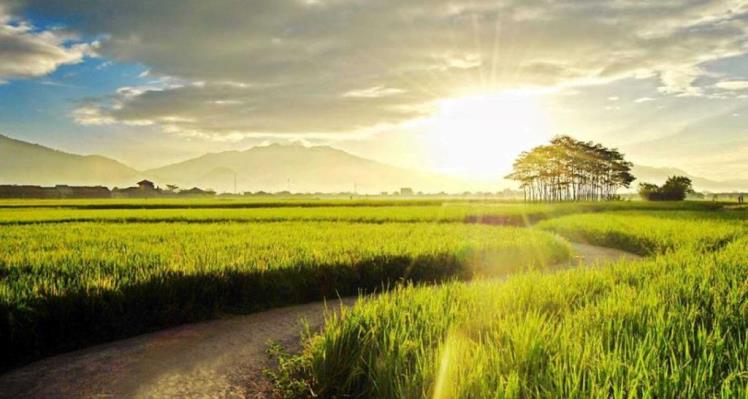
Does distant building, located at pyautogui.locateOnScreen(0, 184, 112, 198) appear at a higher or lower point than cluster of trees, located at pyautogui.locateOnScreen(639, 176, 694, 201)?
higher

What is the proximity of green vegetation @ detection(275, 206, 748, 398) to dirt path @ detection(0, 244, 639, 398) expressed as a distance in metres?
0.86

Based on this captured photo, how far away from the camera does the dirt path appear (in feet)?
16.7

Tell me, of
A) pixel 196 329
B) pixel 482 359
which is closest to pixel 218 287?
pixel 196 329

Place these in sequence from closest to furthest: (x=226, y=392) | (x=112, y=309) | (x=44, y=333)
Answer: (x=226, y=392) < (x=44, y=333) < (x=112, y=309)

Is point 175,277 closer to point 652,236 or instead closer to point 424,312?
point 424,312

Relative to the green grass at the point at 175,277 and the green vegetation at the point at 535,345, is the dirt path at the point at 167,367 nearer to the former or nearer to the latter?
the green grass at the point at 175,277

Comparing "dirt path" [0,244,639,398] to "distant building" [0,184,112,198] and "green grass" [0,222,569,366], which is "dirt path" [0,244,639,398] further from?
"distant building" [0,184,112,198]

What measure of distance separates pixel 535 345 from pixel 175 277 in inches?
233

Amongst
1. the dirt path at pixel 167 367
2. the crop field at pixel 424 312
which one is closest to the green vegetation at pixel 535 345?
the crop field at pixel 424 312

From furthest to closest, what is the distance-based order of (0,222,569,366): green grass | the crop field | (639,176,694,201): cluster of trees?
(639,176,694,201): cluster of trees → (0,222,569,366): green grass → the crop field

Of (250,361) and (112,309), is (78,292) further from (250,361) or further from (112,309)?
(250,361)

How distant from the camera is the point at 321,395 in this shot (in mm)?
4426

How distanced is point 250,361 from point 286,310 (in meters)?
2.57

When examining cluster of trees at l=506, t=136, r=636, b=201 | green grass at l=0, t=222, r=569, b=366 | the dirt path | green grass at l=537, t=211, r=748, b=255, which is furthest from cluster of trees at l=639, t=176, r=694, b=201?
the dirt path
